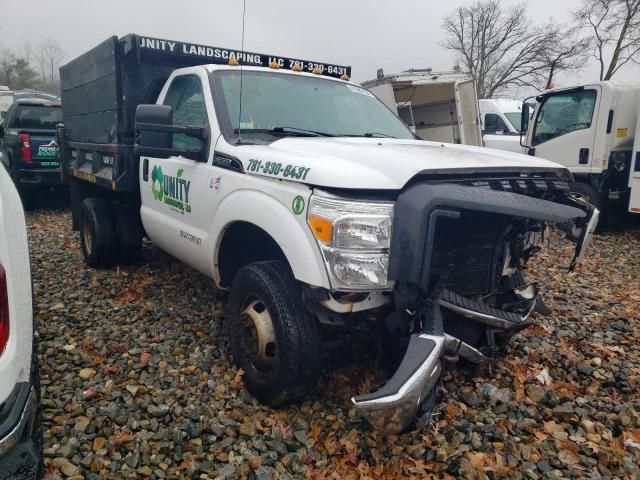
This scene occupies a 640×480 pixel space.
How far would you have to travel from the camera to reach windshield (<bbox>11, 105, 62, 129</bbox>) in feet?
30.6

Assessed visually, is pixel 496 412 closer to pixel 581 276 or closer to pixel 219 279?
pixel 219 279

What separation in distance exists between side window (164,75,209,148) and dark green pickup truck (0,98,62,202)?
223 inches

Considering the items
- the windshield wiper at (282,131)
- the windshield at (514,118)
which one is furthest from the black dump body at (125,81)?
the windshield at (514,118)

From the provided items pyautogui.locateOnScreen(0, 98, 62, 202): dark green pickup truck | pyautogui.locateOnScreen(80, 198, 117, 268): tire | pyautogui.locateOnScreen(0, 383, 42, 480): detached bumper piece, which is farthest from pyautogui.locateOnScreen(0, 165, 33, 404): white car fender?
pyautogui.locateOnScreen(0, 98, 62, 202): dark green pickup truck

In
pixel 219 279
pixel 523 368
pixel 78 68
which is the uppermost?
pixel 78 68

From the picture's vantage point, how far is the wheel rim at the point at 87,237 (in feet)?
17.8

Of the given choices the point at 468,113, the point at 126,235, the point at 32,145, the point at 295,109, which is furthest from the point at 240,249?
the point at 468,113

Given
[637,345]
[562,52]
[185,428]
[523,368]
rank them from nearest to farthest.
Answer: [185,428] → [523,368] → [637,345] → [562,52]

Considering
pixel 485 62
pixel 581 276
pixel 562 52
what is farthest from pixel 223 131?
pixel 485 62

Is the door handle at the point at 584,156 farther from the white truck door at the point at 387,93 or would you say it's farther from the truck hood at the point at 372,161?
the truck hood at the point at 372,161

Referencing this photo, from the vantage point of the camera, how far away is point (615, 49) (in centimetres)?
2533

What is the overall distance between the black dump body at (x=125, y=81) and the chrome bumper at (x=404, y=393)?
294 centimetres

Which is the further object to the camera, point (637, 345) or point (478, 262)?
point (637, 345)

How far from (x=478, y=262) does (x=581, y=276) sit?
11.9 feet
